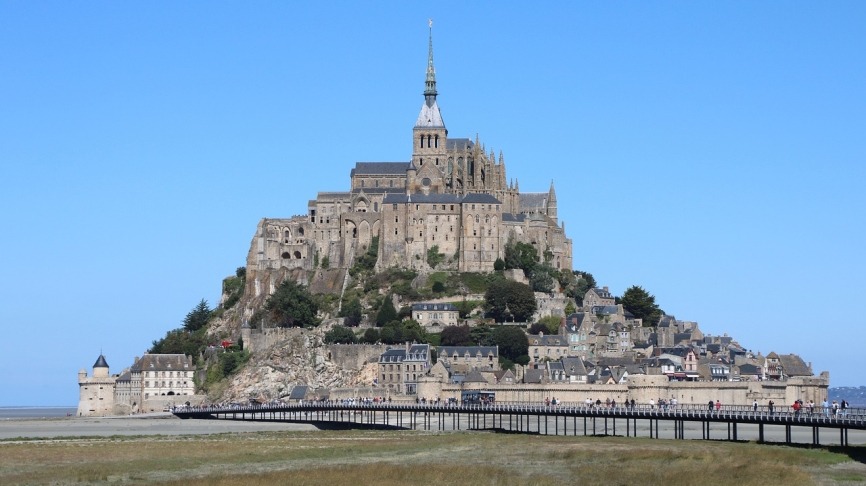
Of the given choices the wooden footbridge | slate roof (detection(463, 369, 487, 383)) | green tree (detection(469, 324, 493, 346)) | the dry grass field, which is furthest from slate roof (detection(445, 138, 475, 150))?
the dry grass field

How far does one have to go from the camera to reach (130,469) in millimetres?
67938

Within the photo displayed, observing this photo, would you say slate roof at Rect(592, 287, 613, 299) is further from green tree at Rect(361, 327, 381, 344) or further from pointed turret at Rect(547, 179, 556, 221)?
green tree at Rect(361, 327, 381, 344)

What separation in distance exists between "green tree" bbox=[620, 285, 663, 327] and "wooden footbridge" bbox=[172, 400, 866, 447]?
3380cm

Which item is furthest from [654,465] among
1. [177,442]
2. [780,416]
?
[177,442]

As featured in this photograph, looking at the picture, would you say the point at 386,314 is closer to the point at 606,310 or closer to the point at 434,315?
the point at 434,315

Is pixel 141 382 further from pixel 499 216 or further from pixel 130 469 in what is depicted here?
pixel 130 469

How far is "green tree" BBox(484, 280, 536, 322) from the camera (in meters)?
136

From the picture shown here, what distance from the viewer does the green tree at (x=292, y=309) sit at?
5468 inches

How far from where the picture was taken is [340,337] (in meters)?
135

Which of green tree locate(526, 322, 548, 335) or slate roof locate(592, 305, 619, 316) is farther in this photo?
slate roof locate(592, 305, 619, 316)

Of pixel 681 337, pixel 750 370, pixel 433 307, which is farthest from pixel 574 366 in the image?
pixel 681 337

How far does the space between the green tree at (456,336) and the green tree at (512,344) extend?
7.40ft

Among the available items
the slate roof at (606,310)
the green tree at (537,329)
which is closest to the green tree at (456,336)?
the green tree at (537,329)

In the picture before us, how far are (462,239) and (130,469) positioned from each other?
7880 centimetres
